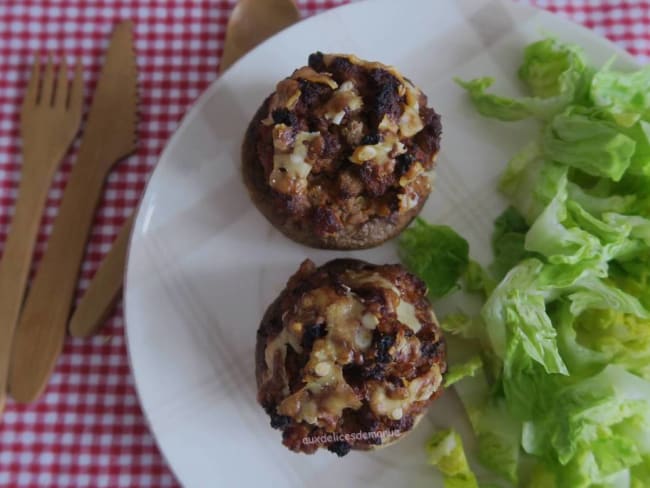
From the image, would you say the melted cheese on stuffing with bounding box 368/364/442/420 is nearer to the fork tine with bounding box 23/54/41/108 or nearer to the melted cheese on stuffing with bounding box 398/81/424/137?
the melted cheese on stuffing with bounding box 398/81/424/137

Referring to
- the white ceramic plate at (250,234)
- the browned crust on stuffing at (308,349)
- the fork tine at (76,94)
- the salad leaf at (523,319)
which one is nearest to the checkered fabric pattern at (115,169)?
the fork tine at (76,94)

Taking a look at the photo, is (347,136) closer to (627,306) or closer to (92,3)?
(627,306)

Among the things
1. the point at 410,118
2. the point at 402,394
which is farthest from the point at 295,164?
the point at 402,394

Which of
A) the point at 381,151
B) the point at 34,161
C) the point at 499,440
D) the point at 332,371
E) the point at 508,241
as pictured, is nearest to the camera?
the point at 332,371

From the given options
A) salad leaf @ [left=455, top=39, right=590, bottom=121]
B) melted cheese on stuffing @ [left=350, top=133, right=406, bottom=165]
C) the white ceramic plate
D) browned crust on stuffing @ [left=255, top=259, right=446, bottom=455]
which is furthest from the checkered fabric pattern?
melted cheese on stuffing @ [left=350, top=133, right=406, bottom=165]

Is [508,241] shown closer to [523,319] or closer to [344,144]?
[523,319]

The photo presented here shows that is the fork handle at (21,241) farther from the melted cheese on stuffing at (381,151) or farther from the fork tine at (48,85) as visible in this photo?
the melted cheese on stuffing at (381,151)

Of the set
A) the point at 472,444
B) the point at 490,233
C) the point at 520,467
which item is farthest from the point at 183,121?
the point at 520,467
